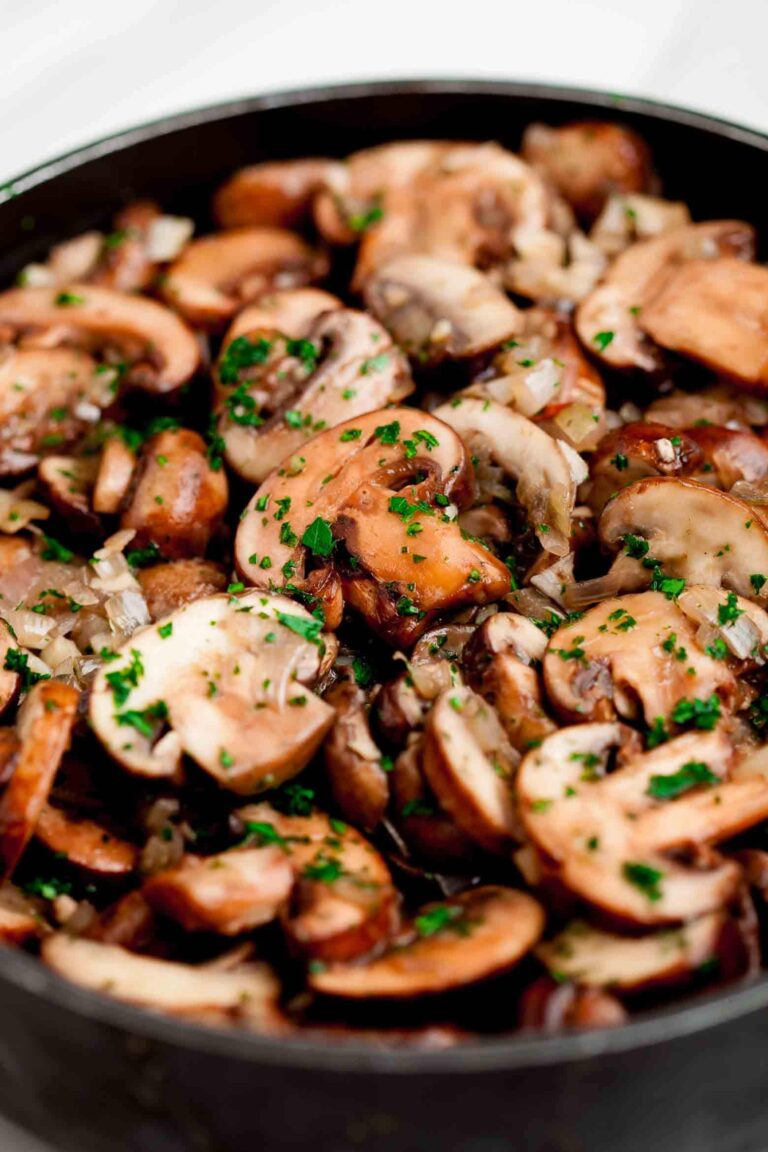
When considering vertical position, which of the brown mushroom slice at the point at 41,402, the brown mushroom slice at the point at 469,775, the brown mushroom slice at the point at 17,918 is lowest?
the brown mushroom slice at the point at 17,918

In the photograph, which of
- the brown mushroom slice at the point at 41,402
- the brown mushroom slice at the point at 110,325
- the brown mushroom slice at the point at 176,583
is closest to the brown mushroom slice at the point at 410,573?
the brown mushroom slice at the point at 176,583

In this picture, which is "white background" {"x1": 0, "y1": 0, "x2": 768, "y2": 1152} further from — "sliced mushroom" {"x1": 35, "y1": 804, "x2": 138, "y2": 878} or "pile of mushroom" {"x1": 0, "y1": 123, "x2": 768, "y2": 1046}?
"sliced mushroom" {"x1": 35, "y1": 804, "x2": 138, "y2": 878}

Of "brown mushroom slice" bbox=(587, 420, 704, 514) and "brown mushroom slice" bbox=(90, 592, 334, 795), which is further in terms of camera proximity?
"brown mushroom slice" bbox=(587, 420, 704, 514)

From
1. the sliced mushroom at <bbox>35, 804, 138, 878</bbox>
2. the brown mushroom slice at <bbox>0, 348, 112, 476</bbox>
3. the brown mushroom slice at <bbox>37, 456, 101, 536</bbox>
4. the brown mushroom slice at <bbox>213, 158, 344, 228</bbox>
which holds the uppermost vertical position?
the brown mushroom slice at <bbox>213, 158, 344, 228</bbox>

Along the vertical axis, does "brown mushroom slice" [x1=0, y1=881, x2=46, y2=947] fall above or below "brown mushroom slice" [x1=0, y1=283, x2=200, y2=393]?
below

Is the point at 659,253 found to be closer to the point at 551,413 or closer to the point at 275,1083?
the point at 551,413

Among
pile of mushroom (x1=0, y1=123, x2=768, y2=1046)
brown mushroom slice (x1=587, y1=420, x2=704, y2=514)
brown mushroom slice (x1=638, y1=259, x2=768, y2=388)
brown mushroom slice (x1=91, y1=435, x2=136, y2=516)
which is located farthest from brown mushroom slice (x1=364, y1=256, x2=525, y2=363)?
brown mushroom slice (x1=91, y1=435, x2=136, y2=516)

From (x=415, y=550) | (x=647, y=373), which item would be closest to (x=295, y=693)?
(x=415, y=550)

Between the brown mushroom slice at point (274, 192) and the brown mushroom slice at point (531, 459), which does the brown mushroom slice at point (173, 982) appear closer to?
the brown mushroom slice at point (531, 459)
